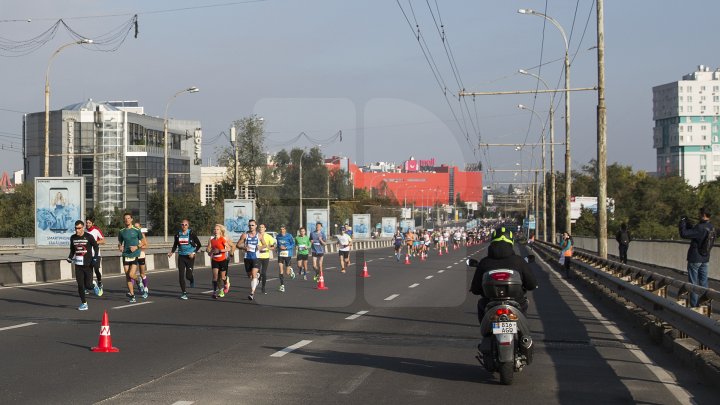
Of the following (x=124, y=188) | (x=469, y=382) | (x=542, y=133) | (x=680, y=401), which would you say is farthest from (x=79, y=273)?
(x=124, y=188)

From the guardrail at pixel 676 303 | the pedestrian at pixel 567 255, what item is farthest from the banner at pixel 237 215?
the guardrail at pixel 676 303

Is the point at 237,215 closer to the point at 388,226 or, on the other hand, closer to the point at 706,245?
the point at 706,245

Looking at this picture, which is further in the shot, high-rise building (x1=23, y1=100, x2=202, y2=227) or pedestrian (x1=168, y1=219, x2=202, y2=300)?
high-rise building (x1=23, y1=100, x2=202, y2=227)

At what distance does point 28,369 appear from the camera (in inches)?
426

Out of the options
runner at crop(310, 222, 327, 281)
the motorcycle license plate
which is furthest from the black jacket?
runner at crop(310, 222, 327, 281)

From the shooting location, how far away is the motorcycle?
32.5 ft

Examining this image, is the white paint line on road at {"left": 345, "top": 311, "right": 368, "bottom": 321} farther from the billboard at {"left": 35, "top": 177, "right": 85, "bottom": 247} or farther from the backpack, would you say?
the billboard at {"left": 35, "top": 177, "right": 85, "bottom": 247}

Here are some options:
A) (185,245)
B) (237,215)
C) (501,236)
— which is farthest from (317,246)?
(237,215)

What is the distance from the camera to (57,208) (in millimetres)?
36375

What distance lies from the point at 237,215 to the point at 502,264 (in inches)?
1762

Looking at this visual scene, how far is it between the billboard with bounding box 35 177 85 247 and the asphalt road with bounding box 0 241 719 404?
47.1ft

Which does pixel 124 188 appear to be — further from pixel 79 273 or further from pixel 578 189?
pixel 79 273

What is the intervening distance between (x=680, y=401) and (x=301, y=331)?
7.34 metres

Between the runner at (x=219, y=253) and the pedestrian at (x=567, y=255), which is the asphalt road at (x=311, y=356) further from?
the pedestrian at (x=567, y=255)
